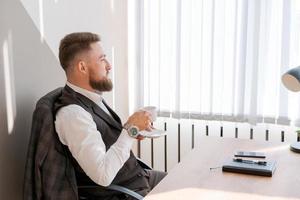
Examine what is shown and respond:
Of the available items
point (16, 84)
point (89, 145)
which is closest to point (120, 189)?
point (89, 145)

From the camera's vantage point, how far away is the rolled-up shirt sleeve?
1.76 metres

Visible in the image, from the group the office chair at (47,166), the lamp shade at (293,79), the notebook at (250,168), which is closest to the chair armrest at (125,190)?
the office chair at (47,166)

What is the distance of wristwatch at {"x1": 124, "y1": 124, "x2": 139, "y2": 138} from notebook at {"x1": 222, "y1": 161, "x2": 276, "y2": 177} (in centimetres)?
41

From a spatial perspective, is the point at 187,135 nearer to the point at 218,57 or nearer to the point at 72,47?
the point at 218,57

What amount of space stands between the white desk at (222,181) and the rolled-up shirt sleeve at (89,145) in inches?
9.2

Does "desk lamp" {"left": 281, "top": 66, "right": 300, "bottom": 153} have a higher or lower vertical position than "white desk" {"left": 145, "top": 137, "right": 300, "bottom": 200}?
higher

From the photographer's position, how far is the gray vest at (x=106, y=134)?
1.95 m

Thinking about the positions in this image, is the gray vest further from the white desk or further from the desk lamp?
the desk lamp

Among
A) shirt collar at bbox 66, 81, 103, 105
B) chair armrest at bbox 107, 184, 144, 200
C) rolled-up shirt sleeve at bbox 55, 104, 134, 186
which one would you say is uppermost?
shirt collar at bbox 66, 81, 103, 105

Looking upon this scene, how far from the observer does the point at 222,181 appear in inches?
67.2

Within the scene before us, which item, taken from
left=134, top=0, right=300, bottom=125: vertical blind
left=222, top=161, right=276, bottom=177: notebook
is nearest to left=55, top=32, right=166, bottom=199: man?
left=222, top=161, right=276, bottom=177: notebook

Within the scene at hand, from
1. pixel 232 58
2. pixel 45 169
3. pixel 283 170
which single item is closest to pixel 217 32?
pixel 232 58

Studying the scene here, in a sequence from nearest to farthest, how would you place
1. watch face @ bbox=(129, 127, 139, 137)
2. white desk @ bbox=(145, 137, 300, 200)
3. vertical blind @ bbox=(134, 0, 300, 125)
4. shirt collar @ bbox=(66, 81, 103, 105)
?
1. white desk @ bbox=(145, 137, 300, 200)
2. watch face @ bbox=(129, 127, 139, 137)
3. shirt collar @ bbox=(66, 81, 103, 105)
4. vertical blind @ bbox=(134, 0, 300, 125)

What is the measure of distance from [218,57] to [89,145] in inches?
58.7
